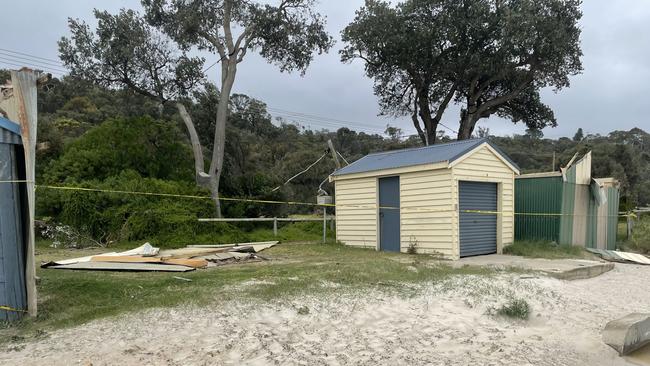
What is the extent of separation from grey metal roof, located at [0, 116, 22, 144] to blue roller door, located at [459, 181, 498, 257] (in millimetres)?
9643

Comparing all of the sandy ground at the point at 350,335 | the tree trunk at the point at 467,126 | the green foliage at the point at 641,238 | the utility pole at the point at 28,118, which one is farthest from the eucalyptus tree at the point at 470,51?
the utility pole at the point at 28,118

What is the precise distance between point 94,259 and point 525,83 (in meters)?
22.1

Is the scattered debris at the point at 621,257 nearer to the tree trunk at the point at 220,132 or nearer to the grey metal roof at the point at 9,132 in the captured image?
the tree trunk at the point at 220,132

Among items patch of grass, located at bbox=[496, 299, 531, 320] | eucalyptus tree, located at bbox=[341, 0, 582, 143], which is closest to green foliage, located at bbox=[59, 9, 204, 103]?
eucalyptus tree, located at bbox=[341, 0, 582, 143]

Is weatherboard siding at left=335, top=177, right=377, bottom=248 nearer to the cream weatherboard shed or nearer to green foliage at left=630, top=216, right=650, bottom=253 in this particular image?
the cream weatherboard shed

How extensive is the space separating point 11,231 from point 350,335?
4.01m

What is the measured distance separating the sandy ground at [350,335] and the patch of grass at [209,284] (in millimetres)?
315

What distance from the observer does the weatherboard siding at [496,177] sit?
11969 millimetres

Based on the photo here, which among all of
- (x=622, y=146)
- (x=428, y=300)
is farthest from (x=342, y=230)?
(x=622, y=146)

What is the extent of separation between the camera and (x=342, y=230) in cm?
1496

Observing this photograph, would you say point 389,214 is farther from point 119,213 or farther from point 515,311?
point 119,213

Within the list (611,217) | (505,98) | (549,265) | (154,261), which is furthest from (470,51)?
(154,261)

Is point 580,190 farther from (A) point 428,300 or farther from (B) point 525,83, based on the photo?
(B) point 525,83

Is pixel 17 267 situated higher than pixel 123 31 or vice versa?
pixel 123 31
